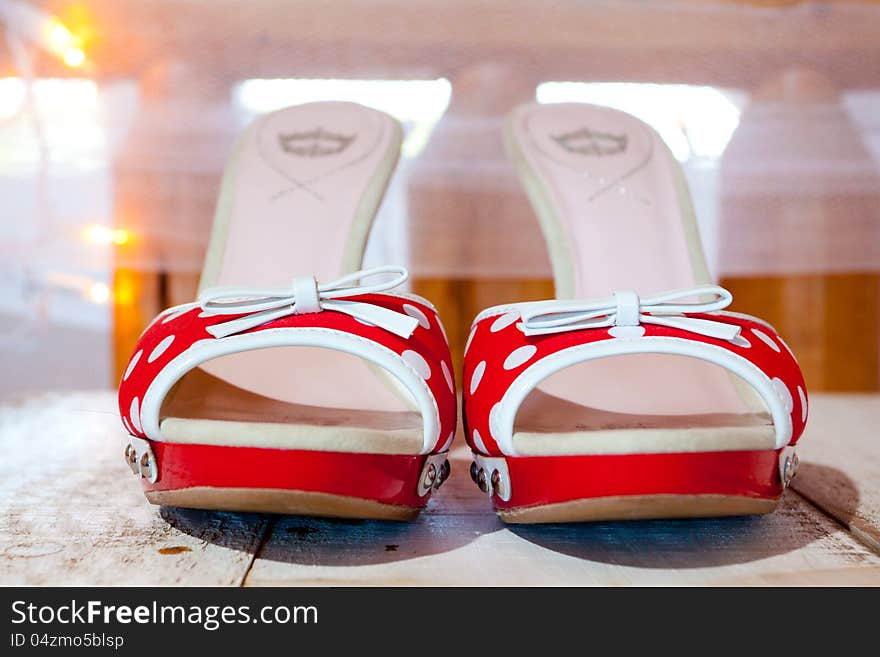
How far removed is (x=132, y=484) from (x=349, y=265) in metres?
0.27

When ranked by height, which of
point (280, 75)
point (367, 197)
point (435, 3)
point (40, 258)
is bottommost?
point (40, 258)

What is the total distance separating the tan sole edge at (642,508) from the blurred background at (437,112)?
2.52 ft

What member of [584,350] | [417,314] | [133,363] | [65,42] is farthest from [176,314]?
[65,42]

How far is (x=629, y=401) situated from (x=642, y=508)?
0.61 feet

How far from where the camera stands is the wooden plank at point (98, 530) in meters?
0.46

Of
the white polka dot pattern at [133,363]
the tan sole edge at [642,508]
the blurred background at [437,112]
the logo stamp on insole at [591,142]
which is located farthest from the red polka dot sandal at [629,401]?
the blurred background at [437,112]

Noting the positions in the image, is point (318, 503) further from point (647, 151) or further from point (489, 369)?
point (647, 151)

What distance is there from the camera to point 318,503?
1.55 ft

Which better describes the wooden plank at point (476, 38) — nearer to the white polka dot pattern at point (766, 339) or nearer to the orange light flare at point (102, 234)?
the orange light flare at point (102, 234)

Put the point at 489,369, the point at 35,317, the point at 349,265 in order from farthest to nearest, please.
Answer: the point at 35,317
the point at 349,265
the point at 489,369

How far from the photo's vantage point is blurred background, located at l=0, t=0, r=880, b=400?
118 cm

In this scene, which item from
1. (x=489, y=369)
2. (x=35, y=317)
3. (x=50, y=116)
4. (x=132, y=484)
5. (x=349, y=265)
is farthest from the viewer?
(x=35, y=317)
